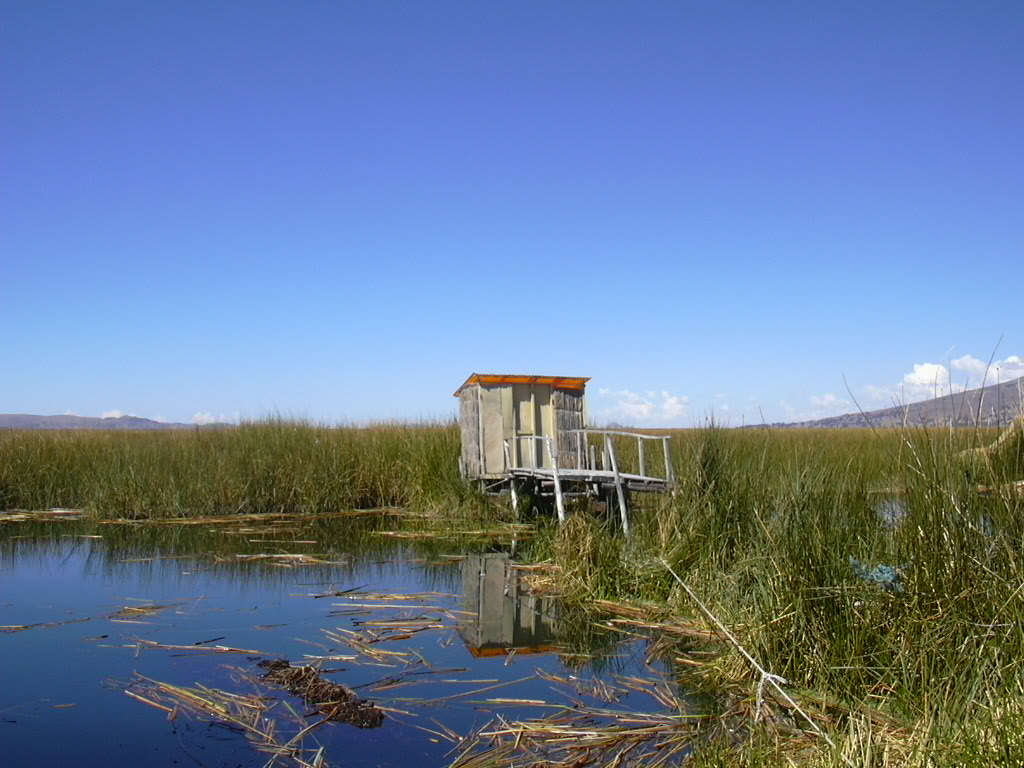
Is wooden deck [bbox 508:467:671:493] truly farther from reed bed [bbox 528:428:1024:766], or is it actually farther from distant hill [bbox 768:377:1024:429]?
distant hill [bbox 768:377:1024:429]

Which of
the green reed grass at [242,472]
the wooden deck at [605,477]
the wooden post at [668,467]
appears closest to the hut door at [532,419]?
the wooden deck at [605,477]

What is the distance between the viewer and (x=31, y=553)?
1360cm

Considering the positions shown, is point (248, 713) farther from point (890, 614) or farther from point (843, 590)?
point (890, 614)

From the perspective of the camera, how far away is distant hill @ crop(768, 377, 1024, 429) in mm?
5203

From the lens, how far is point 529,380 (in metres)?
16.7

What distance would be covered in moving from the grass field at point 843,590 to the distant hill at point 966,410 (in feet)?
0.34

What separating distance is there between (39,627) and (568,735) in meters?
5.82

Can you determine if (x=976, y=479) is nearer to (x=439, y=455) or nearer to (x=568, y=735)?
(x=568, y=735)

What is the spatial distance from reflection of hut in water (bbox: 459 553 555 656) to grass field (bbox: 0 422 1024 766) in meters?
0.50

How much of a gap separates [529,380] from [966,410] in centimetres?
1140

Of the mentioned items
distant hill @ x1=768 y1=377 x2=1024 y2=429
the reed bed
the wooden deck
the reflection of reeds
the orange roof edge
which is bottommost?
the reflection of reeds

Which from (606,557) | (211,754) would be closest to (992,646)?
(211,754)

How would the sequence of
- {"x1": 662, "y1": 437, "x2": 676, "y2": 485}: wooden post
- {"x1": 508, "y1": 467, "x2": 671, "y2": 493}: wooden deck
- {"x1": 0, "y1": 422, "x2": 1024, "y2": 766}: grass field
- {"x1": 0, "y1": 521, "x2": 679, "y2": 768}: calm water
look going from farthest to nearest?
{"x1": 508, "y1": 467, "x2": 671, "y2": 493}: wooden deck, {"x1": 662, "y1": 437, "x2": 676, "y2": 485}: wooden post, {"x1": 0, "y1": 521, "x2": 679, "y2": 768}: calm water, {"x1": 0, "y1": 422, "x2": 1024, "y2": 766}: grass field

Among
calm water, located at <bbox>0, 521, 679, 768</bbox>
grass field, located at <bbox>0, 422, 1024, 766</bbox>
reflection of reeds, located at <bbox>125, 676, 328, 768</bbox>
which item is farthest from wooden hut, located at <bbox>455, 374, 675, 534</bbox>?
reflection of reeds, located at <bbox>125, 676, 328, 768</bbox>
